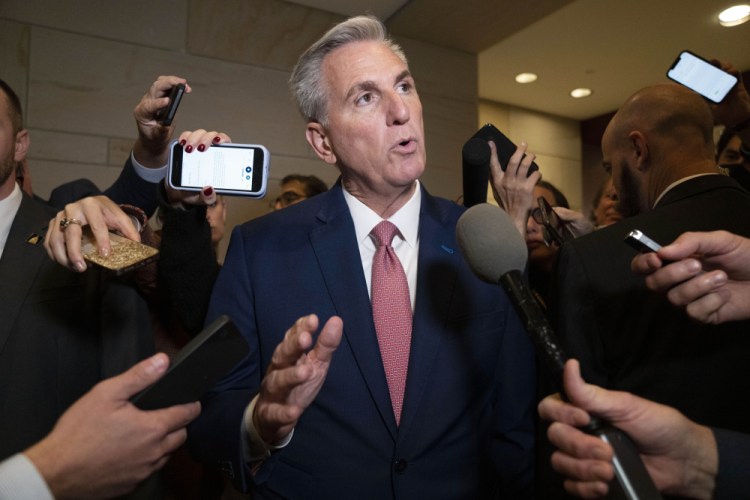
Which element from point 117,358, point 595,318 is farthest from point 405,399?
point 117,358

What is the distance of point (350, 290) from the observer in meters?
1.14

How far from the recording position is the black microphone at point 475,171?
134cm

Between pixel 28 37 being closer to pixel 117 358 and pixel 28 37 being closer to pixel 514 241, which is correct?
pixel 117 358

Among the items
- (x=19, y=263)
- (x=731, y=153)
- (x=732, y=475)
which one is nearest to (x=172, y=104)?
(x=19, y=263)

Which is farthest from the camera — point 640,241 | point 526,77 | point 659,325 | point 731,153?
point 526,77

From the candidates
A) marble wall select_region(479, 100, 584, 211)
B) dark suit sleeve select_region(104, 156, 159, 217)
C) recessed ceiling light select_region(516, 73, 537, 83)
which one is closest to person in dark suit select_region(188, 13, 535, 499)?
dark suit sleeve select_region(104, 156, 159, 217)

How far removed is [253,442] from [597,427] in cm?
61

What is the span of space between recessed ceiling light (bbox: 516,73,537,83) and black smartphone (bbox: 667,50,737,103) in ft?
10.5

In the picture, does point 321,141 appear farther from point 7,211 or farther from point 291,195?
point 291,195

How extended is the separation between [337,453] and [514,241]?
1.80ft

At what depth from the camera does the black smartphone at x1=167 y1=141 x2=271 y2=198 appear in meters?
1.17

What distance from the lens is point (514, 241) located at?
2.60 feet

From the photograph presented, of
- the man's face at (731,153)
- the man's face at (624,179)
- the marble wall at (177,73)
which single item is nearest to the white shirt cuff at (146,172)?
the man's face at (624,179)

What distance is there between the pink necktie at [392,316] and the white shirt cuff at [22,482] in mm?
583
